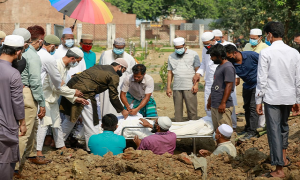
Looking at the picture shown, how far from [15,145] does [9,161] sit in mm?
177

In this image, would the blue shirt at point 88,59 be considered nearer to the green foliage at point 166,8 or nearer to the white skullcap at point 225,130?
the white skullcap at point 225,130

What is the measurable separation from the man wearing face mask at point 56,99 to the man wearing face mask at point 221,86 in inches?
81.2

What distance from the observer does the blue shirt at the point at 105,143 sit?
5730 mm

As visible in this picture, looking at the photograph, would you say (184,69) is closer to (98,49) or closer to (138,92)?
(138,92)

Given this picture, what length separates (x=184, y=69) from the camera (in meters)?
7.95

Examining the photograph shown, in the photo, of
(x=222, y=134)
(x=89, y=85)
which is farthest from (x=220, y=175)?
(x=89, y=85)

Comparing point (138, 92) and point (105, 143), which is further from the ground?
point (138, 92)

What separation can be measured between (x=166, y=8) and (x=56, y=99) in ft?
123

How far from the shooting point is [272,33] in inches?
190

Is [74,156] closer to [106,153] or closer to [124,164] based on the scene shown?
[106,153]

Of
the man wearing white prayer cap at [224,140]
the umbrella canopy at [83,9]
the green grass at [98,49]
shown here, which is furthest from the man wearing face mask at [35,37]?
the green grass at [98,49]

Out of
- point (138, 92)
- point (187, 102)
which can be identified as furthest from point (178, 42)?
point (138, 92)

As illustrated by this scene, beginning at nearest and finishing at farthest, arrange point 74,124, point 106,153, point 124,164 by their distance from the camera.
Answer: point 124,164, point 106,153, point 74,124

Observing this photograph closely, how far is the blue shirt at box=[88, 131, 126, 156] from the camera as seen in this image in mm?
5730
